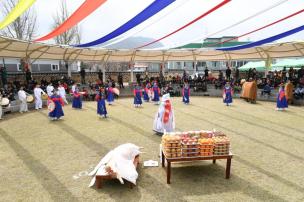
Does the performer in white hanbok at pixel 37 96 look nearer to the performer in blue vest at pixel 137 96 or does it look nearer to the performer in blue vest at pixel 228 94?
the performer in blue vest at pixel 137 96

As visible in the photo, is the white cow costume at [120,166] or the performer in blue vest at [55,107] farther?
the performer in blue vest at [55,107]

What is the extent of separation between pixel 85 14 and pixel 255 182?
20.4ft

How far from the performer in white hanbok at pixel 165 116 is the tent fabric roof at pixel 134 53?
8.12m

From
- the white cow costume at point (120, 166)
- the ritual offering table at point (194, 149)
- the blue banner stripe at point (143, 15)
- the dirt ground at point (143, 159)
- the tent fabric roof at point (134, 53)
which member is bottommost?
the dirt ground at point (143, 159)

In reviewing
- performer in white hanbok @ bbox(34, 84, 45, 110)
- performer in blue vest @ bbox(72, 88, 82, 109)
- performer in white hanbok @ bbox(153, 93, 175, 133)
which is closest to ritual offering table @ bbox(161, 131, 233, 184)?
performer in white hanbok @ bbox(153, 93, 175, 133)

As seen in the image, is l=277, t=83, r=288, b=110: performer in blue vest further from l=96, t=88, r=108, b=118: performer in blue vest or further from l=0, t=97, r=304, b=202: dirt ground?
l=96, t=88, r=108, b=118: performer in blue vest

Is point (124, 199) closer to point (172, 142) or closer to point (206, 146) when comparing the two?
point (172, 142)

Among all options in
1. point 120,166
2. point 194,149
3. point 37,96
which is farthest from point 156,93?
point 120,166

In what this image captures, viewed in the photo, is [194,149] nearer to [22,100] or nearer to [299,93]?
[22,100]

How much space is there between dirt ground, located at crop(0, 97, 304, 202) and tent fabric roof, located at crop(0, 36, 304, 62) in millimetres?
5352

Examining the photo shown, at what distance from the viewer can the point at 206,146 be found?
14.9 ft

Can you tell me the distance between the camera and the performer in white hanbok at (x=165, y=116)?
282 inches

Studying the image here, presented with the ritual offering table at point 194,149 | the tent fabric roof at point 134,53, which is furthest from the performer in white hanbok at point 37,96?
the ritual offering table at point 194,149

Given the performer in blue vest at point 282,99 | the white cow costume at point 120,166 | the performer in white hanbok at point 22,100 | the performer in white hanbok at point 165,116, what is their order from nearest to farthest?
the white cow costume at point 120,166, the performer in white hanbok at point 165,116, the performer in white hanbok at point 22,100, the performer in blue vest at point 282,99
